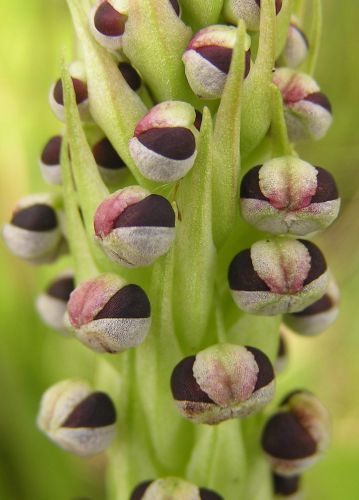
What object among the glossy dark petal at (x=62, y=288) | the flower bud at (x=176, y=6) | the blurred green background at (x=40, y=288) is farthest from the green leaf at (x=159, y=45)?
the blurred green background at (x=40, y=288)

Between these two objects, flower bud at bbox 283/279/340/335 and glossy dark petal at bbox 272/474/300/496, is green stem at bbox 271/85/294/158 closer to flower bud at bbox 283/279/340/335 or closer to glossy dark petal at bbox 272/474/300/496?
flower bud at bbox 283/279/340/335

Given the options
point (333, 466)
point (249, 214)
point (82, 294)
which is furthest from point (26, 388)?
point (249, 214)

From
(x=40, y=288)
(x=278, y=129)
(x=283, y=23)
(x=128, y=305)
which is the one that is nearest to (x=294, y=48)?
(x=283, y=23)

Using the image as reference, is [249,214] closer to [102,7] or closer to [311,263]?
[311,263]

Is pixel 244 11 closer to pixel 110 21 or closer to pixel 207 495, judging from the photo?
pixel 110 21

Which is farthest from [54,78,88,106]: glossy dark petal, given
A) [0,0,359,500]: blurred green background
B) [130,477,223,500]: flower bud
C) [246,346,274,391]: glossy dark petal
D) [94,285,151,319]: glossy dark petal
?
[0,0,359,500]: blurred green background

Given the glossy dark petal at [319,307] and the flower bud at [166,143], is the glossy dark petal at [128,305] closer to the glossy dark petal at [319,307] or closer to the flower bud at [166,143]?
the flower bud at [166,143]
